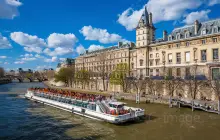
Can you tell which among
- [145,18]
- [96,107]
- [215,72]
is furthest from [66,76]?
[215,72]

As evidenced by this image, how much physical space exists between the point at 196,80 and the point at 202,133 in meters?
23.8

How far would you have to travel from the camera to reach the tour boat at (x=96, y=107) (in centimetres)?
2797

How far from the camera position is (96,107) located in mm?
31516

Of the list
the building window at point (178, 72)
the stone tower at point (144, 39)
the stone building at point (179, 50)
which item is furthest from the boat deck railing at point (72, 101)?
the building window at point (178, 72)

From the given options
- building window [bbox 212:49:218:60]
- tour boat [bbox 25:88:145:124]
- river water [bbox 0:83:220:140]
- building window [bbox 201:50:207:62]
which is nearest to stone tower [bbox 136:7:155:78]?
Result: building window [bbox 201:50:207:62]

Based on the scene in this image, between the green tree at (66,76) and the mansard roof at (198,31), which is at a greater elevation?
the mansard roof at (198,31)

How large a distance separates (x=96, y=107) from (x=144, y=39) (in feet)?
137

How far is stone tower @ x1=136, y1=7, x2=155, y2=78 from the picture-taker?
66.4m

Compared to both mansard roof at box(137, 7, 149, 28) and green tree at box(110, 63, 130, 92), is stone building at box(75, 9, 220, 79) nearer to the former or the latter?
mansard roof at box(137, 7, 149, 28)

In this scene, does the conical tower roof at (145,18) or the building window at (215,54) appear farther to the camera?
the conical tower roof at (145,18)

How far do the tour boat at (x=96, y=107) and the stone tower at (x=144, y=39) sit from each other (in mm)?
33818

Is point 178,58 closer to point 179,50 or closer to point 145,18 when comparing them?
point 179,50

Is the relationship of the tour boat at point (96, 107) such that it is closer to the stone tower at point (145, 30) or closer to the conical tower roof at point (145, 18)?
the stone tower at point (145, 30)

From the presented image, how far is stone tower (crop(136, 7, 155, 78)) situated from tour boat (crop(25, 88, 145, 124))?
33818 millimetres
